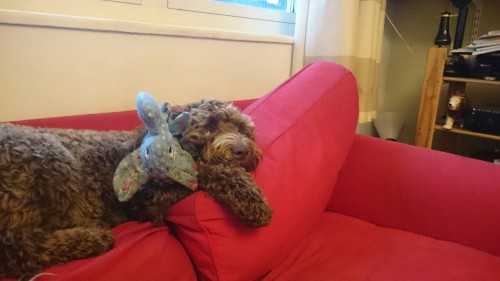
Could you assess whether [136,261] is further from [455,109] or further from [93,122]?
[455,109]

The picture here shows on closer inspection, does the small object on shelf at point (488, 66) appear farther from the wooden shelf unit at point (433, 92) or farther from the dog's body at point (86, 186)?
the dog's body at point (86, 186)

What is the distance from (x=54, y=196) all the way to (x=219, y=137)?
436mm

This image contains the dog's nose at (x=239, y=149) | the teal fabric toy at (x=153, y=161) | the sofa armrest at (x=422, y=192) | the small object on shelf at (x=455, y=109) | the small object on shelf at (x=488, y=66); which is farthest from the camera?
the small object on shelf at (x=455, y=109)

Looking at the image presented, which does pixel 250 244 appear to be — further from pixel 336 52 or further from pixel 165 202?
pixel 336 52

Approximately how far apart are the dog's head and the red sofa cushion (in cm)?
8

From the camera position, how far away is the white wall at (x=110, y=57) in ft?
3.97

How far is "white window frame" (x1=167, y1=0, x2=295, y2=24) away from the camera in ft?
5.98

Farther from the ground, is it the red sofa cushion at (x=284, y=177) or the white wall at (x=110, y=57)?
the white wall at (x=110, y=57)

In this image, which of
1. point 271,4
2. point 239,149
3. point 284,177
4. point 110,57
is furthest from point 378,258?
point 271,4

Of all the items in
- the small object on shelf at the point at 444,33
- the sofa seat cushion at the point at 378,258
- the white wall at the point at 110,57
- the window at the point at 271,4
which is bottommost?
the sofa seat cushion at the point at 378,258

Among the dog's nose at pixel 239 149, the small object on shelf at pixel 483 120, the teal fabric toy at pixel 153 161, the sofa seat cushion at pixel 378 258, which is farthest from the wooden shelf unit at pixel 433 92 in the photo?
the teal fabric toy at pixel 153 161

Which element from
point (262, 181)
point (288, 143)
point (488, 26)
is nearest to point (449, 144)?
point (488, 26)

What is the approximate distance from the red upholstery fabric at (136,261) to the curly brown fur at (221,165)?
0.06 meters

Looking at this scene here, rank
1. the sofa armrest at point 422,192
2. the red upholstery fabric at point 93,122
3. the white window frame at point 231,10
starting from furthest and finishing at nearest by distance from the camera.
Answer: the white window frame at point 231,10, the sofa armrest at point 422,192, the red upholstery fabric at point 93,122
